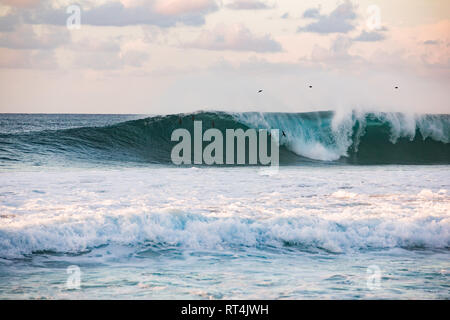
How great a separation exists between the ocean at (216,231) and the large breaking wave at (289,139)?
0.95 meters

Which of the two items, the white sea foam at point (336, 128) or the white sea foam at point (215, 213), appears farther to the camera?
the white sea foam at point (336, 128)

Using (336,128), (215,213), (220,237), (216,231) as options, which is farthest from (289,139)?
(220,237)

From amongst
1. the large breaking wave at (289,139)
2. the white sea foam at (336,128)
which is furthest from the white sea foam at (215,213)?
the white sea foam at (336,128)

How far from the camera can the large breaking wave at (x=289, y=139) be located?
20.3 m

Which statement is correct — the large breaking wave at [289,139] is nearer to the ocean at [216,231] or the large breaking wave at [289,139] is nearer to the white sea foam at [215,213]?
the ocean at [216,231]

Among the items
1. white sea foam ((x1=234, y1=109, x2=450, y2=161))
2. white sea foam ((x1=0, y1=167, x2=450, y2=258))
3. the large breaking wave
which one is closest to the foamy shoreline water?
white sea foam ((x1=0, y1=167, x2=450, y2=258))

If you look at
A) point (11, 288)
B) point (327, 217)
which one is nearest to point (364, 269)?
point (327, 217)

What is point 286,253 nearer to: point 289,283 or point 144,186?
point 289,283

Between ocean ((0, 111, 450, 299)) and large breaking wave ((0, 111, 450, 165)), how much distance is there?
95 centimetres

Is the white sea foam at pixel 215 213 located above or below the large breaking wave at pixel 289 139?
below

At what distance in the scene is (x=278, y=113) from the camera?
2652 cm

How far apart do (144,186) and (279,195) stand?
341cm

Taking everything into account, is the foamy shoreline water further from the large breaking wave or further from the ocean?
the large breaking wave
